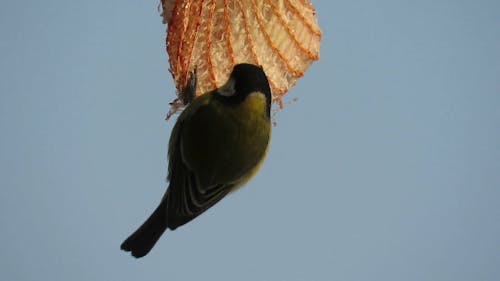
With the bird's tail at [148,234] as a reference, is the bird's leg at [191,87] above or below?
above

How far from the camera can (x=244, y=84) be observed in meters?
1.57

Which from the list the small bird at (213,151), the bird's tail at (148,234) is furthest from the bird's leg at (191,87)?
the bird's tail at (148,234)

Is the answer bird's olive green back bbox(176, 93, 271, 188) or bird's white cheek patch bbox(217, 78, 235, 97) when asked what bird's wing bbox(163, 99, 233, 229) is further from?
bird's white cheek patch bbox(217, 78, 235, 97)

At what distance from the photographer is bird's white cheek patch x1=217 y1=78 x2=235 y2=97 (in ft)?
5.26

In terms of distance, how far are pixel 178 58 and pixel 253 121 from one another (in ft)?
1.06

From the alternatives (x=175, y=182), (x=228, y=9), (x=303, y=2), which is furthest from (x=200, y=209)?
(x=303, y=2)

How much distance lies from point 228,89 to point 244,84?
10cm

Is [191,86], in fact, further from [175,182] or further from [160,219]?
[160,219]

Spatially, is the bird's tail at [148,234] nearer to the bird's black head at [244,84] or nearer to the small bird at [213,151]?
the small bird at [213,151]

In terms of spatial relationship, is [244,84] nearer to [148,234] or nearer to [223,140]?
[223,140]

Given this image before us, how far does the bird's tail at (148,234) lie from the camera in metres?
1.63

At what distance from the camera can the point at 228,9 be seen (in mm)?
1615

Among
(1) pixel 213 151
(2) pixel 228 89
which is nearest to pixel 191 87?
(2) pixel 228 89

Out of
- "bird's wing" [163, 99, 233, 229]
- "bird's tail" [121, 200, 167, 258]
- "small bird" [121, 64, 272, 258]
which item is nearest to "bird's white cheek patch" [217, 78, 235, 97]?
"small bird" [121, 64, 272, 258]
